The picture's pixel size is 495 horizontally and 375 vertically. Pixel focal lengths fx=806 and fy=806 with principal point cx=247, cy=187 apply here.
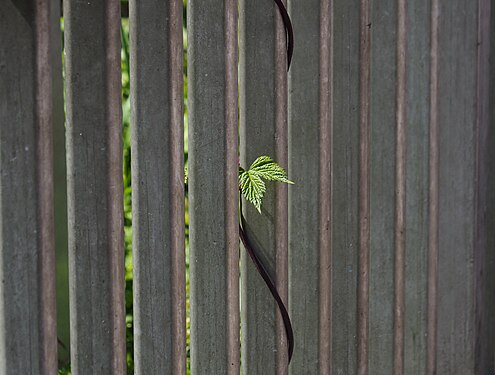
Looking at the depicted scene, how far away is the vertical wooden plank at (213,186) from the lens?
1.86 m

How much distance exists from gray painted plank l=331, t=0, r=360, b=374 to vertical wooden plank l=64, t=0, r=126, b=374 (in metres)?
0.62

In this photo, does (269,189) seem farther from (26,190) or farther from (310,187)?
(26,190)

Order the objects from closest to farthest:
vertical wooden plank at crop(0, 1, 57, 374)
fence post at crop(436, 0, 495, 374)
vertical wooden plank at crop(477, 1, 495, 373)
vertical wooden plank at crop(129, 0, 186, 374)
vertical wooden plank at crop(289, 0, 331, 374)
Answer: vertical wooden plank at crop(0, 1, 57, 374)
vertical wooden plank at crop(129, 0, 186, 374)
vertical wooden plank at crop(289, 0, 331, 374)
fence post at crop(436, 0, 495, 374)
vertical wooden plank at crop(477, 1, 495, 373)

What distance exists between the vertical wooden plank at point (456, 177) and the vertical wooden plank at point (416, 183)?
0.06 metres

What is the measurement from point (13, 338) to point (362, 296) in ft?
3.13

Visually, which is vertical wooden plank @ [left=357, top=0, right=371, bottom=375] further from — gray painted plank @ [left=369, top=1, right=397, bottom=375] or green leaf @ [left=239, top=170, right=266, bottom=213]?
green leaf @ [left=239, top=170, right=266, bottom=213]

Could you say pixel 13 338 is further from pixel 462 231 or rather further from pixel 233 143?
pixel 462 231

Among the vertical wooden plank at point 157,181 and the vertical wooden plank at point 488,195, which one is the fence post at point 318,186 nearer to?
the vertical wooden plank at point 157,181

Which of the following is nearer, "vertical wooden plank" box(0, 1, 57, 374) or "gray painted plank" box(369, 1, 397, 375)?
"vertical wooden plank" box(0, 1, 57, 374)

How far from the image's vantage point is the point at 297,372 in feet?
6.88

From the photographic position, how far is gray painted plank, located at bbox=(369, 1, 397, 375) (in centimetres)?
218

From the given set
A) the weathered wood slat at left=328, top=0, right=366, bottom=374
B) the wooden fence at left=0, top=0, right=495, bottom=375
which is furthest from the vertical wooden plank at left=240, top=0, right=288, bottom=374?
the weathered wood slat at left=328, top=0, right=366, bottom=374

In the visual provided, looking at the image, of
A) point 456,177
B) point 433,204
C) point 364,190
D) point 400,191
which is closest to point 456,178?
point 456,177

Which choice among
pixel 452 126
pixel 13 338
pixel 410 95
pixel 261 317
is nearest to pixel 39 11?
pixel 13 338
